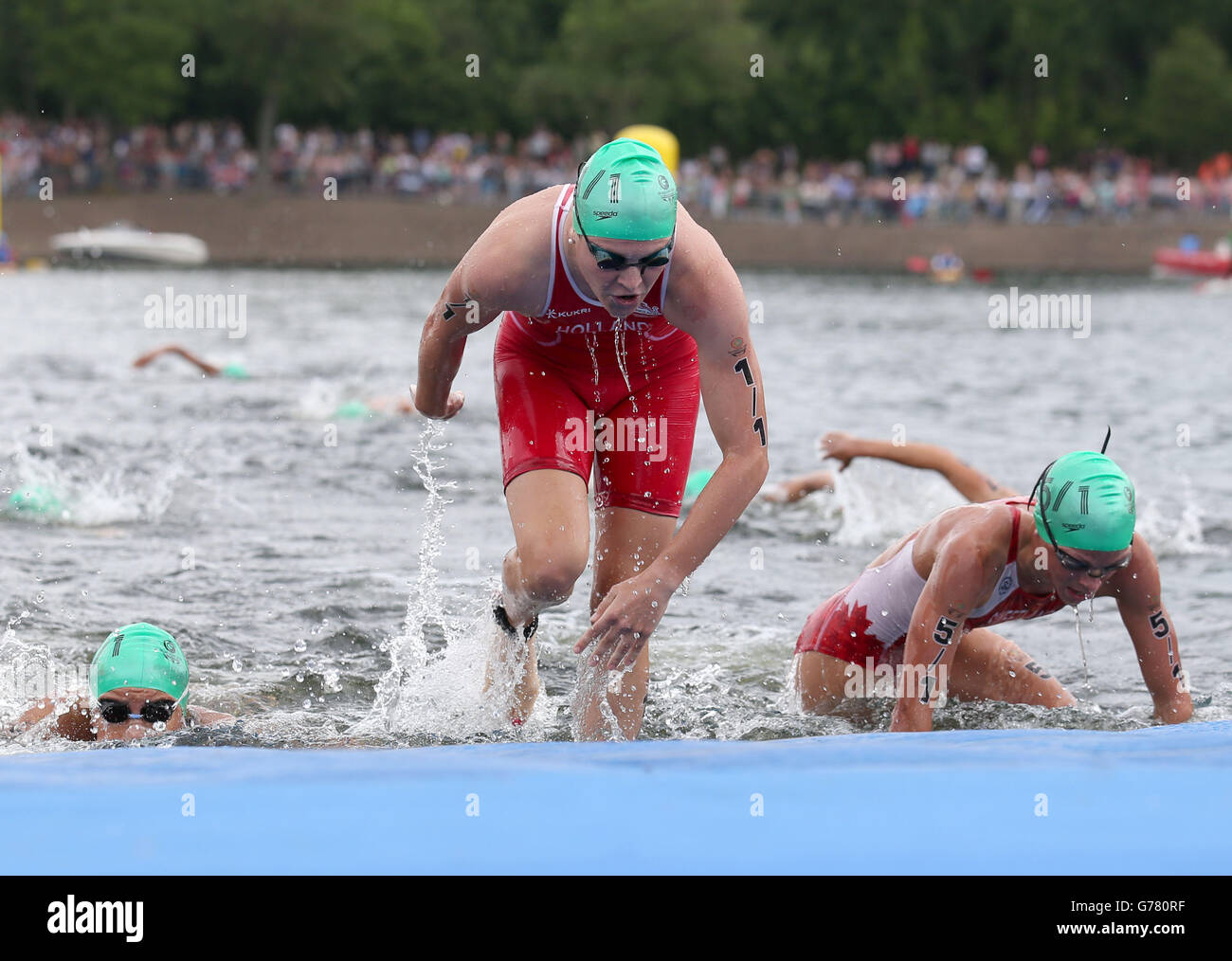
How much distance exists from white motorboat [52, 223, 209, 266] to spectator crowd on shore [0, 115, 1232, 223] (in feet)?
7.00

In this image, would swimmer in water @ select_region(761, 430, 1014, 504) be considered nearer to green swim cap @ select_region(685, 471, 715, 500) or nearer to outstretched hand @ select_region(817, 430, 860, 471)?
outstretched hand @ select_region(817, 430, 860, 471)

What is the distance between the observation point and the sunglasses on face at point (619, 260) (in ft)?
14.9

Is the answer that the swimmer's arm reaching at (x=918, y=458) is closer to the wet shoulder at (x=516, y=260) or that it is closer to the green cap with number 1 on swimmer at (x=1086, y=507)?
the green cap with number 1 on swimmer at (x=1086, y=507)

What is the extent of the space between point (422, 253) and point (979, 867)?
3867cm

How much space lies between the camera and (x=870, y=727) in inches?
252

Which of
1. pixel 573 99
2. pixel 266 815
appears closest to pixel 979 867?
pixel 266 815

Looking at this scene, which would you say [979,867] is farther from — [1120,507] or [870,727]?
[870,727]

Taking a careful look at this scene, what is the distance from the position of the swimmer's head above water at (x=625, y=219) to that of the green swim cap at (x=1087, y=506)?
1.58 meters

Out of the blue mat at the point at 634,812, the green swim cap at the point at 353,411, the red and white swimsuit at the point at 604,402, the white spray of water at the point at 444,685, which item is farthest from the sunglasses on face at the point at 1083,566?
the green swim cap at the point at 353,411

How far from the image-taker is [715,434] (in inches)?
190

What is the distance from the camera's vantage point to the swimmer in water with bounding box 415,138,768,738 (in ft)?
15.3

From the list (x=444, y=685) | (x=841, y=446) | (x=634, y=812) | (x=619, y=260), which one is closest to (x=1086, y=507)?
(x=619, y=260)

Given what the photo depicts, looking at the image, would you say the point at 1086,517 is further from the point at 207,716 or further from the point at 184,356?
the point at 184,356
